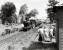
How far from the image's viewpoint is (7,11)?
74.4 metres

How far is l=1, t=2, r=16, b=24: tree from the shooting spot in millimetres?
72625

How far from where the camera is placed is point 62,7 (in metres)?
6.79

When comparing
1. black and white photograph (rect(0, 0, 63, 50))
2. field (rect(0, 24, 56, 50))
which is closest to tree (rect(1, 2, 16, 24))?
black and white photograph (rect(0, 0, 63, 50))

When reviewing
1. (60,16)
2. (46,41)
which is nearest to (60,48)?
(60,16)

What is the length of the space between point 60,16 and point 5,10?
70444mm

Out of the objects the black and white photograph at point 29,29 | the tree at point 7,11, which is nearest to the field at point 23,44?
the black and white photograph at point 29,29

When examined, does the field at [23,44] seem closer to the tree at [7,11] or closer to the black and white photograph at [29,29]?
the black and white photograph at [29,29]

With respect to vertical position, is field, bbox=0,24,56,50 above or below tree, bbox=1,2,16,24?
below

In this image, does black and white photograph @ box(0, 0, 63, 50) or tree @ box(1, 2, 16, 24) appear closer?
black and white photograph @ box(0, 0, 63, 50)

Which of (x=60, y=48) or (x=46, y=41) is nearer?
(x=60, y=48)

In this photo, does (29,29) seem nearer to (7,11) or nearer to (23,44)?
(23,44)

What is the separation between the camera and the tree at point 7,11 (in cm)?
7262

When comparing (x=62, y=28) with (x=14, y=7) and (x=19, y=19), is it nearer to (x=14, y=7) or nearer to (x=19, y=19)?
(x=14, y=7)

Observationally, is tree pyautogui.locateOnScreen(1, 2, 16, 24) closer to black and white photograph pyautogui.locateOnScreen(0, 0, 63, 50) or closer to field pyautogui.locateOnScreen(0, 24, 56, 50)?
black and white photograph pyautogui.locateOnScreen(0, 0, 63, 50)
